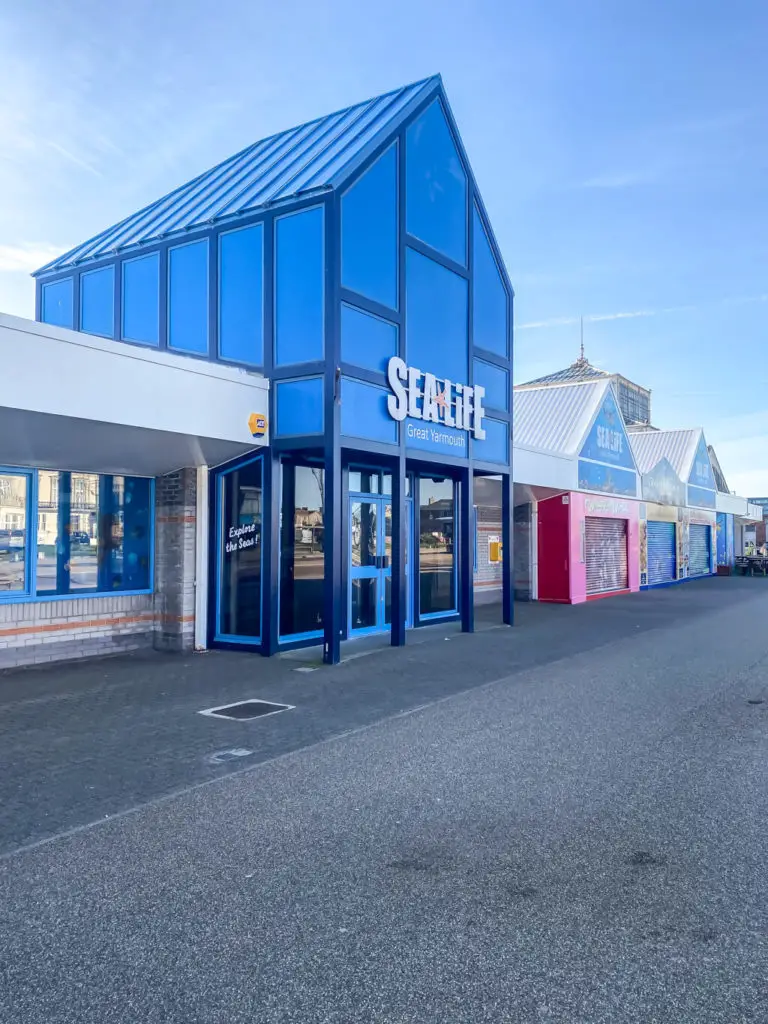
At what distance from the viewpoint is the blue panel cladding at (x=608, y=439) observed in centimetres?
2275

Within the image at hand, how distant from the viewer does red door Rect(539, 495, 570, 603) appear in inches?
831

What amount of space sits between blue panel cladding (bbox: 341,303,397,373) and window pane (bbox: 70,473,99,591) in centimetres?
400

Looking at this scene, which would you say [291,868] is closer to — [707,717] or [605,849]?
[605,849]

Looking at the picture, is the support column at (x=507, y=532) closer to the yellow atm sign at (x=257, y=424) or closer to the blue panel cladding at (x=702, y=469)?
the yellow atm sign at (x=257, y=424)

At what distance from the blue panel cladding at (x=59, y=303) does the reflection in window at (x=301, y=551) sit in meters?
5.71

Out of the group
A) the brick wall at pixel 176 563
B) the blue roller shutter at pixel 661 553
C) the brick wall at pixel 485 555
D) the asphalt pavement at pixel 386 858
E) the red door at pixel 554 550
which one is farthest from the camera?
the blue roller shutter at pixel 661 553

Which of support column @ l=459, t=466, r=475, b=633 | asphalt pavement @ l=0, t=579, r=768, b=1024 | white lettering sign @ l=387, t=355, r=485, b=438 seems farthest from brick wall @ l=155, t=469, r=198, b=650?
support column @ l=459, t=466, r=475, b=633

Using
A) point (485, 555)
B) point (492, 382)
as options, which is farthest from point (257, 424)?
point (485, 555)

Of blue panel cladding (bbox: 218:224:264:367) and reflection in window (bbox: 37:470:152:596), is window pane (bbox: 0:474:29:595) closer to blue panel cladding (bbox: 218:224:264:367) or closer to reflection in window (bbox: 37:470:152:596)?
reflection in window (bbox: 37:470:152:596)

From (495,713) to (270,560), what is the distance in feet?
14.3

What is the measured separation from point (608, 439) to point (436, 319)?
12.2 metres

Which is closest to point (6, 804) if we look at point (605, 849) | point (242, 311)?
point (605, 849)

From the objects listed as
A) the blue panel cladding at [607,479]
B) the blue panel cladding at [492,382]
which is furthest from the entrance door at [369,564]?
the blue panel cladding at [607,479]

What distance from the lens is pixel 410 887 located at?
13.6 ft
